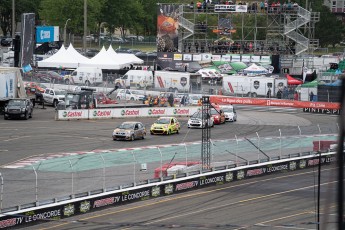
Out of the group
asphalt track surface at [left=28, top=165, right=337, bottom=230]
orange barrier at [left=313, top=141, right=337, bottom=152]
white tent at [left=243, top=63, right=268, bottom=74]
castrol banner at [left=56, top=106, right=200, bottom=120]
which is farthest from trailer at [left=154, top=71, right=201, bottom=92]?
asphalt track surface at [left=28, top=165, right=337, bottom=230]

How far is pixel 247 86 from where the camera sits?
204 ft

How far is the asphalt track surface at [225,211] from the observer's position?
2153cm

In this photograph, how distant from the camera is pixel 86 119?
166 ft

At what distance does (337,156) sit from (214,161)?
24421 mm

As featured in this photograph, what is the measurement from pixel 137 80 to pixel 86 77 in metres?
4.92

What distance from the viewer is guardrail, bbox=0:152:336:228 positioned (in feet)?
67.9

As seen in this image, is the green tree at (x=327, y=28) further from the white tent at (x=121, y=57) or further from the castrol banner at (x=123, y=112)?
the castrol banner at (x=123, y=112)

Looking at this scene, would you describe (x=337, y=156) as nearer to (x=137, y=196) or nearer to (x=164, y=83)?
(x=137, y=196)

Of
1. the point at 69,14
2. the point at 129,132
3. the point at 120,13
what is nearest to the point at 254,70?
the point at 129,132

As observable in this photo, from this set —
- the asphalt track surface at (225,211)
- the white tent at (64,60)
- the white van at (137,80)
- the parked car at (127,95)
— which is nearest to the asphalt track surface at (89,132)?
the asphalt track surface at (225,211)

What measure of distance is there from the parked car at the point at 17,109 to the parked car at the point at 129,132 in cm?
1015

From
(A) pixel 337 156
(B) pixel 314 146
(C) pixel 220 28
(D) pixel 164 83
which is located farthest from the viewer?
(C) pixel 220 28

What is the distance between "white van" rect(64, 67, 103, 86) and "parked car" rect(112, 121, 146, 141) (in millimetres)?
25834

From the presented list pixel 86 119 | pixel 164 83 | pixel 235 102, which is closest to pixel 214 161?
pixel 86 119
